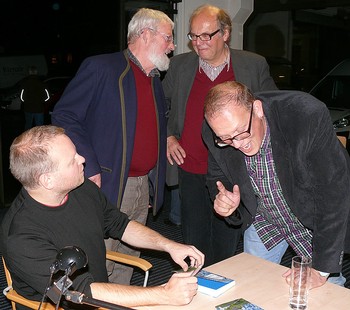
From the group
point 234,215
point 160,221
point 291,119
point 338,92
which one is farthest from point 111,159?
point 338,92

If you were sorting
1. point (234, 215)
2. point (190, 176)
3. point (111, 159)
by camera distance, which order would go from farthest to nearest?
1. point (190, 176)
2. point (111, 159)
3. point (234, 215)

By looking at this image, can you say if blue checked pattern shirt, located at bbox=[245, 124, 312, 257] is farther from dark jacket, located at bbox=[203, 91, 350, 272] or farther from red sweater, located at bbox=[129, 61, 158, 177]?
red sweater, located at bbox=[129, 61, 158, 177]

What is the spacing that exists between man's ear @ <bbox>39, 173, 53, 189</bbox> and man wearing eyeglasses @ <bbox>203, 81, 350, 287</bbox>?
0.68 m

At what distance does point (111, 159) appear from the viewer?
9.14 ft

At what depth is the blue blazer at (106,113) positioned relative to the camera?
2697 millimetres

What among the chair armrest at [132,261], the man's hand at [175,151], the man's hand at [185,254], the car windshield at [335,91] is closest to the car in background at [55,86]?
the car windshield at [335,91]

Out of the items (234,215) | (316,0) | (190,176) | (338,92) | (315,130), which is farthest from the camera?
(338,92)

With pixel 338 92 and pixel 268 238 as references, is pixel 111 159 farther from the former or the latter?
pixel 338 92

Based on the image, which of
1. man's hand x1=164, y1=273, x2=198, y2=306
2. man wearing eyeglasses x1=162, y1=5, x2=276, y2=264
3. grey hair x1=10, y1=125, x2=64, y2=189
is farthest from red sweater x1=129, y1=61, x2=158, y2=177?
man's hand x1=164, y1=273, x2=198, y2=306

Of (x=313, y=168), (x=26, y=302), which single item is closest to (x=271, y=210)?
(x=313, y=168)

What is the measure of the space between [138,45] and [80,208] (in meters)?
1.17

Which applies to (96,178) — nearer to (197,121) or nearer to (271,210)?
(197,121)

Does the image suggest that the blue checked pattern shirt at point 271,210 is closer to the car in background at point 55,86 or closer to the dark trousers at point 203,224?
the dark trousers at point 203,224

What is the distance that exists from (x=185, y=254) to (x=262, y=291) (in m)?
0.38
